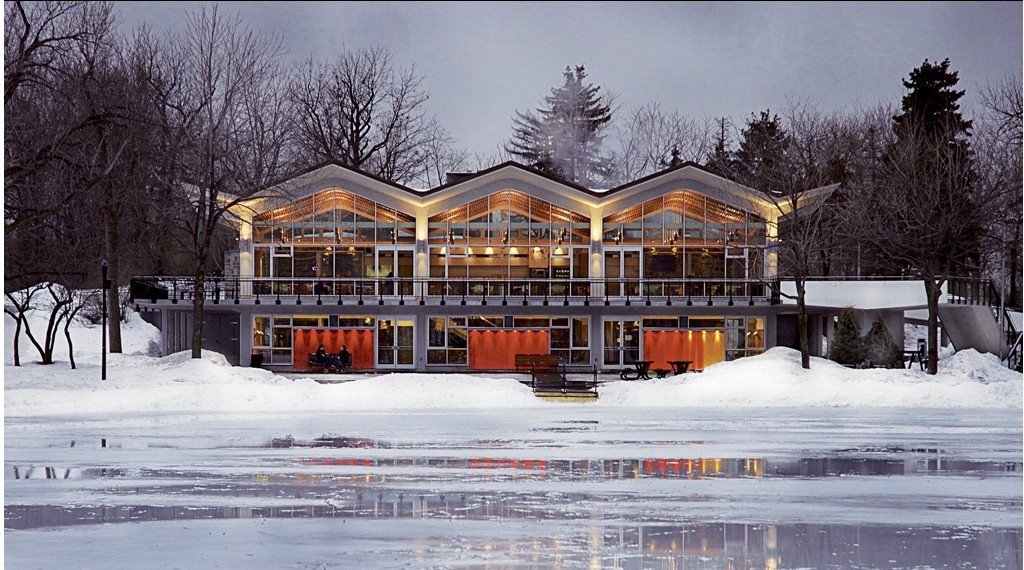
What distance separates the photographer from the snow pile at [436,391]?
25.2 meters

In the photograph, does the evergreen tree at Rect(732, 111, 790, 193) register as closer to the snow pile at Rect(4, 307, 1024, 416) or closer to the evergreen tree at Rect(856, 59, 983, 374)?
the evergreen tree at Rect(856, 59, 983, 374)

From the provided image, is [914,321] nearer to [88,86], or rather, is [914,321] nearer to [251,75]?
[251,75]

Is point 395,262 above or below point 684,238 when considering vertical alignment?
below

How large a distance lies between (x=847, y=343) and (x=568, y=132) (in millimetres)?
42975

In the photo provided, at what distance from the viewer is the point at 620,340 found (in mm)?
42125

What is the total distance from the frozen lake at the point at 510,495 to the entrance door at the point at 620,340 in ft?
68.4

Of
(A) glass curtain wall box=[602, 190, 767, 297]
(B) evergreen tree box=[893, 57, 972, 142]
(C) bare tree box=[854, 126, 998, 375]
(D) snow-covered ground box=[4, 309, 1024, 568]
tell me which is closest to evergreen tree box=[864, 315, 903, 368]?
(C) bare tree box=[854, 126, 998, 375]

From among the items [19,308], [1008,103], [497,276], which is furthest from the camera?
[497,276]

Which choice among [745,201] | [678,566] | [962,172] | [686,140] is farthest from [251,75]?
[686,140]

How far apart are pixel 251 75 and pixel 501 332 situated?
13362 mm

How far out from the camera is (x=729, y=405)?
26578 mm

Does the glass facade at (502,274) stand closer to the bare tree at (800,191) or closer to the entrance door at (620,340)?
the entrance door at (620,340)

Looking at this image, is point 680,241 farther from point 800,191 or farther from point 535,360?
point 535,360

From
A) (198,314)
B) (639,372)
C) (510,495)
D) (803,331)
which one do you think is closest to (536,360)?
(639,372)
